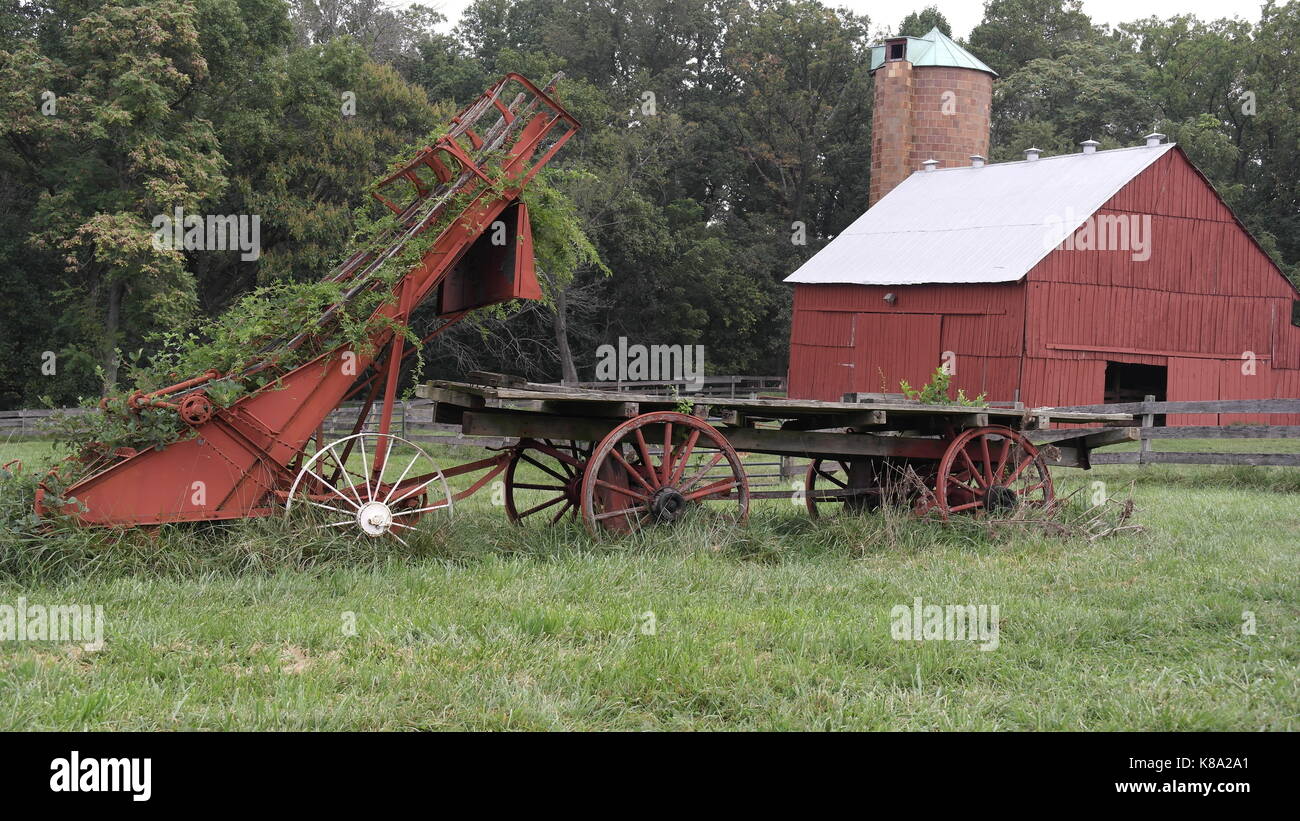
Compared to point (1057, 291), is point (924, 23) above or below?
above

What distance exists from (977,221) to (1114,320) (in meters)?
4.10

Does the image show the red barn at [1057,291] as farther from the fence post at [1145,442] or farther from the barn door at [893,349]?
the fence post at [1145,442]

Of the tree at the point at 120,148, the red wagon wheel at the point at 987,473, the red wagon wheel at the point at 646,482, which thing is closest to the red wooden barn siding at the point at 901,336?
the red wagon wheel at the point at 987,473

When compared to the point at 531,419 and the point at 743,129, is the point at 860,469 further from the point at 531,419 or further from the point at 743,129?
the point at 743,129

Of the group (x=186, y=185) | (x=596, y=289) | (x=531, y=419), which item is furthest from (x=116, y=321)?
(x=531, y=419)

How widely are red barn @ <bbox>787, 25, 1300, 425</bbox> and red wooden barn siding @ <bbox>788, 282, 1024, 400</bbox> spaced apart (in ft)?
0.12

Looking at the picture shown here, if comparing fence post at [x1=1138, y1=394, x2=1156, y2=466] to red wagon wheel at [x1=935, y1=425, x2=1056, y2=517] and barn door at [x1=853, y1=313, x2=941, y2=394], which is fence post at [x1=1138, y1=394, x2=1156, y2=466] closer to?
red wagon wheel at [x1=935, y1=425, x2=1056, y2=517]

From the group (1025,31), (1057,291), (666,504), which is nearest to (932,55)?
(1057,291)

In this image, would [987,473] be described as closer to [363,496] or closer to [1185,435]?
[363,496]

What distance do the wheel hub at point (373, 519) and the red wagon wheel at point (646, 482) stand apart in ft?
4.62

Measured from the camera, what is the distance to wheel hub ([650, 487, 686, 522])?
887 centimetres

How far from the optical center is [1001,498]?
405 inches

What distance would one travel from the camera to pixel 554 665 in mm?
5551

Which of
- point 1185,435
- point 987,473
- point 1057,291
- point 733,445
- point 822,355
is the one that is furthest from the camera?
point 822,355
